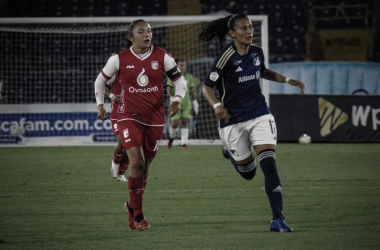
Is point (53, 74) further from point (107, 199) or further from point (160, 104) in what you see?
point (160, 104)

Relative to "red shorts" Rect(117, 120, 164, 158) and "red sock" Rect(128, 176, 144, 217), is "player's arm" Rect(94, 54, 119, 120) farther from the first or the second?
"red sock" Rect(128, 176, 144, 217)

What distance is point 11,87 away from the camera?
59.3 ft

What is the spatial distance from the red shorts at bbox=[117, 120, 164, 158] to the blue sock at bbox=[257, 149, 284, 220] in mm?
1107

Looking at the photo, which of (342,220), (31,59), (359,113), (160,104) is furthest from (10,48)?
(342,220)

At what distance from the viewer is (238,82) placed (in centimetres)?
629

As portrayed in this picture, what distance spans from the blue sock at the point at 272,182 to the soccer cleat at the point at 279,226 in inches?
2.2

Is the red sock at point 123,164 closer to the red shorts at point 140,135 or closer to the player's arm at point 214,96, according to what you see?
the red shorts at point 140,135

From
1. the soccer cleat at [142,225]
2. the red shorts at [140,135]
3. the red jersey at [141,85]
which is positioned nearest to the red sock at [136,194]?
the soccer cleat at [142,225]

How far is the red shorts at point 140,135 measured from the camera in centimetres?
629

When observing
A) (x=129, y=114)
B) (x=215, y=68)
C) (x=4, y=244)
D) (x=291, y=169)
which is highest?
(x=215, y=68)

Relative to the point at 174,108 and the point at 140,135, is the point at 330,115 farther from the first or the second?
the point at 140,135

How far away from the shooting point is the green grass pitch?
17.8ft

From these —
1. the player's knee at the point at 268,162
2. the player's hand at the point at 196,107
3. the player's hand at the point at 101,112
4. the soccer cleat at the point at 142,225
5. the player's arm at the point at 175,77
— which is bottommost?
the player's hand at the point at 196,107

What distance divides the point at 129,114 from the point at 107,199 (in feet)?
6.56
